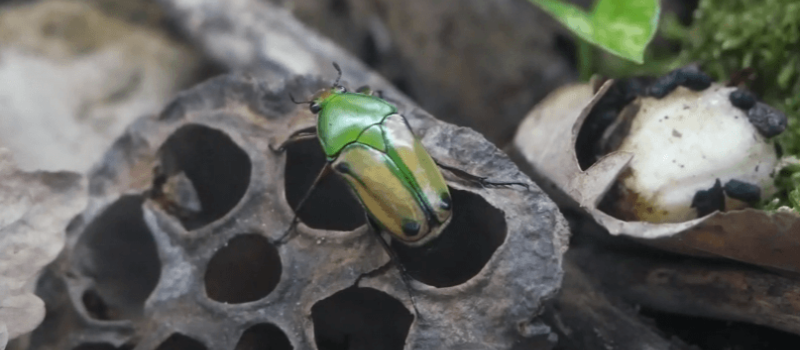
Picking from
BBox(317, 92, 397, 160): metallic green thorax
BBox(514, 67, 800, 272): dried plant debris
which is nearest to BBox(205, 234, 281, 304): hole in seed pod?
BBox(317, 92, 397, 160): metallic green thorax

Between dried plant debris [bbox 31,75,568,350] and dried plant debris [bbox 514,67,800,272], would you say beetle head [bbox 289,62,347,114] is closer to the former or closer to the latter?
dried plant debris [bbox 31,75,568,350]

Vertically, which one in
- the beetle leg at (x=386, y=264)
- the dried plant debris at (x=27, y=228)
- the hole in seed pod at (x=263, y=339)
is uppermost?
the beetle leg at (x=386, y=264)

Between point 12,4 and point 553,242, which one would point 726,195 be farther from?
point 12,4

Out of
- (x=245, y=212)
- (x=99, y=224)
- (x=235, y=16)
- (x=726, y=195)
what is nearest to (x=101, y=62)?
(x=235, y=16)

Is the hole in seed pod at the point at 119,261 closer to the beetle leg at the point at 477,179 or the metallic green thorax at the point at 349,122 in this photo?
the metallic green thorax at the point at 349,122

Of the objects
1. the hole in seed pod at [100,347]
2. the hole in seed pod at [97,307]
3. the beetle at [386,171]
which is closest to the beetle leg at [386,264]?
the beetle at [386,171]

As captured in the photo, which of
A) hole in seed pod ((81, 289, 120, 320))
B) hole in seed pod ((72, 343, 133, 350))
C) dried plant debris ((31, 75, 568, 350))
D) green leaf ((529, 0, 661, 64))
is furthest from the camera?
green leaf ((529, 0, 661, 64))

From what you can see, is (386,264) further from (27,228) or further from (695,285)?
(27,228)
